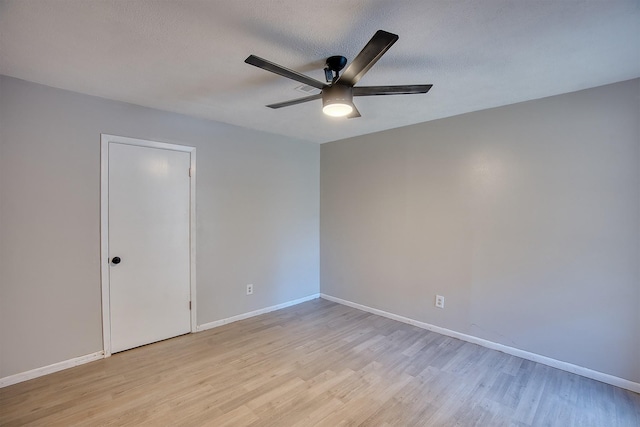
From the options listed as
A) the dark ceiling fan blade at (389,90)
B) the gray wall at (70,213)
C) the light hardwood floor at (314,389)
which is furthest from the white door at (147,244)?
the dark ceiling fan blade at (389,90)

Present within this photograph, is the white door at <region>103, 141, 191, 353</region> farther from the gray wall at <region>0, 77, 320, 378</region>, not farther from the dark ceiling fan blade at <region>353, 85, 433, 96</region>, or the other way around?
the dark ceiling fan blade at <region>353, 85, 433, 96</region>

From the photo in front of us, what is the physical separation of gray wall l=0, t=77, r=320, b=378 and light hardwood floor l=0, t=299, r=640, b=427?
37cm

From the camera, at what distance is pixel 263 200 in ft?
12.8

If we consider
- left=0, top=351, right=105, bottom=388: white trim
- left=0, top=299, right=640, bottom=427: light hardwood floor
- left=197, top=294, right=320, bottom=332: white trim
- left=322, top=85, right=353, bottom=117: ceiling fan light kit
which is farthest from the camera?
left=197, top=294, right=320, bottom=332: white trim

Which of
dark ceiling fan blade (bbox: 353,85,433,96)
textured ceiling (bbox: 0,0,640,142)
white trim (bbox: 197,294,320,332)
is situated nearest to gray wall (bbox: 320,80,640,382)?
textured ceiling (bbox: 0,0,640,142)

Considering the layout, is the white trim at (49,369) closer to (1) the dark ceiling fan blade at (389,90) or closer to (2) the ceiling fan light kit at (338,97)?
(2) the ceiling fan light kit at (338,97)

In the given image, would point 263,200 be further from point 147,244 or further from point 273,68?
point 273,68

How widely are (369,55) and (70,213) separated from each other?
2.74 m

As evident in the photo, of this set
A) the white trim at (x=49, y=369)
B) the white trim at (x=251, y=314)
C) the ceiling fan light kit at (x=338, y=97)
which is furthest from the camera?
the white trim at (x=251, y=314)

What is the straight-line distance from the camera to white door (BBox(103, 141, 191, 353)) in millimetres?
2783

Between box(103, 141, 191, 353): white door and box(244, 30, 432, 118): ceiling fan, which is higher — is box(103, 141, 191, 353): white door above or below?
below

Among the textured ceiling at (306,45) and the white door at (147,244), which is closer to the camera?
the textured ceiling at (306,45)

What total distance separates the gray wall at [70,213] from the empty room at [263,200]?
17 millimetres

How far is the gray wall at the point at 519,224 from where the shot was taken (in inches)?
91.6
